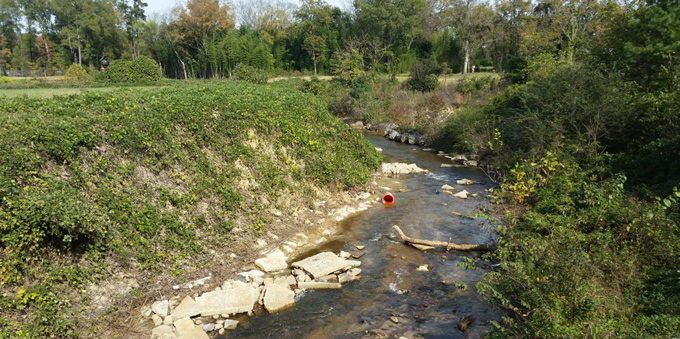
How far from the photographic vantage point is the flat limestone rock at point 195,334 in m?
6.87

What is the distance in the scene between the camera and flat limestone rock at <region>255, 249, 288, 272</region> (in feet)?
30.8

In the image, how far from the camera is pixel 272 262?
378 inches

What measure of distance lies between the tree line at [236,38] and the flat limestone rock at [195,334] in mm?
37806

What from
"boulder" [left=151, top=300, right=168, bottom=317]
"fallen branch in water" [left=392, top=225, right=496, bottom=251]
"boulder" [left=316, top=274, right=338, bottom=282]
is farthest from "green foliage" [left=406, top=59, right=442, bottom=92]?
"boulder" [left=151, top=300, right=168, bottom=317]

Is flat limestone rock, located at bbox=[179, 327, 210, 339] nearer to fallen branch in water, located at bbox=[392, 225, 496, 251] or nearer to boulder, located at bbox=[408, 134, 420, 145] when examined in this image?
fallen branch in water, located at bbox=[392, 225, 496, 251]

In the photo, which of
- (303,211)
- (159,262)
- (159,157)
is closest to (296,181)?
(303,211)

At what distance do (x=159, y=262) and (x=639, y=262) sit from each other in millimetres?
9089

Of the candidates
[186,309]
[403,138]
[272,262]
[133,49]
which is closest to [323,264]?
[272,262]

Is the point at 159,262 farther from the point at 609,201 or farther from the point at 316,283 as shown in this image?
the point at 609,201

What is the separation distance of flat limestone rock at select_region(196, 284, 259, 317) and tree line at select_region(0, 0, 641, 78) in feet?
120

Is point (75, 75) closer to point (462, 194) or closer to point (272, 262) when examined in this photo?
point (272, 262)

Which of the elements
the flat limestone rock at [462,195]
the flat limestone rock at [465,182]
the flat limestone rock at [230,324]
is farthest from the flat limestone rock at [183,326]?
the flat limestone rock at [465,182]

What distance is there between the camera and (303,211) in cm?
1254

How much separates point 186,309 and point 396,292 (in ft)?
13.9
